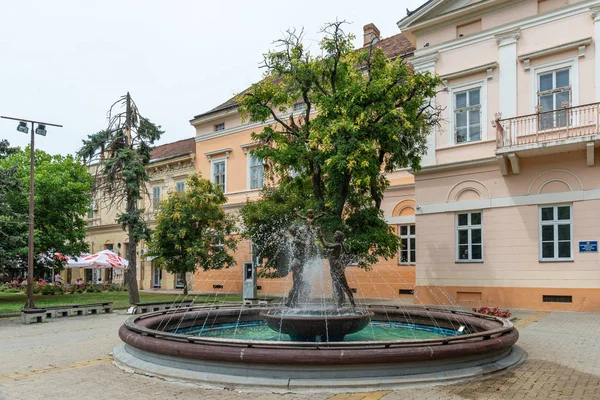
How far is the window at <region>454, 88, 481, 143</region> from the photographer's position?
64.1 ft

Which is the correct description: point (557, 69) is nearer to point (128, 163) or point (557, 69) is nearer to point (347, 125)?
point (347, 125)

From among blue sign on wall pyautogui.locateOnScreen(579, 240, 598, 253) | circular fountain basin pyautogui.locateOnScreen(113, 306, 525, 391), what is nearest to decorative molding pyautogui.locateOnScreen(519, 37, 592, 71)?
blue sign on wall pyautogui.locateOnScreen(579, 240, 598, 253)

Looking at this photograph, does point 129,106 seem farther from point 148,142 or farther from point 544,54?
point 544,54

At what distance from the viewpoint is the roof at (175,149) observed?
3725cm

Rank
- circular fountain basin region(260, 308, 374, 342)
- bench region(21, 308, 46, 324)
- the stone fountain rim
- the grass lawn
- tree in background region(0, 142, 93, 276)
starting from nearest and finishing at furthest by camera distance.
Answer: the stone fountain rim → circular fountain basin region(260, 308, 374, 342) → bench region(21, 308, 46, 324) → the grass lawn → tree in background region(0, 142, 93, 276)

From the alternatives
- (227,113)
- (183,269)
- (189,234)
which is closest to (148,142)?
(189,234)

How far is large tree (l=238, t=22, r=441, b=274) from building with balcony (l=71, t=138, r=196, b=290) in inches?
668

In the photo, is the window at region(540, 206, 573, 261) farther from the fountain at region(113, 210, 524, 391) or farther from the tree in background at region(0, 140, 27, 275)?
the tree in background at region(0, 140, 27, 275)

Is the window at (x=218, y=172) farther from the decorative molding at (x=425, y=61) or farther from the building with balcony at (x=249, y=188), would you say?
the decorative molding at (x=425, y=61)

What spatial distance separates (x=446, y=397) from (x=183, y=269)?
18724mm

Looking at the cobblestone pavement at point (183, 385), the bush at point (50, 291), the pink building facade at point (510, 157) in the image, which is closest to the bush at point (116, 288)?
→ the bush at point (50, 291)

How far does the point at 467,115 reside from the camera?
1981 cm

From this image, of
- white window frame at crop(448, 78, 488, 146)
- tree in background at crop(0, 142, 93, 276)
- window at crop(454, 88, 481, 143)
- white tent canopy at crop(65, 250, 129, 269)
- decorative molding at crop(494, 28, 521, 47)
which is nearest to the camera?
decorative molding at crop(494, 28, 521, 47)

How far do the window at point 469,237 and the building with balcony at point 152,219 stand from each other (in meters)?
19.3
